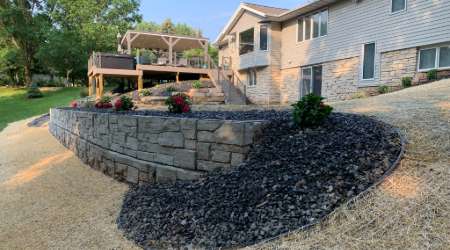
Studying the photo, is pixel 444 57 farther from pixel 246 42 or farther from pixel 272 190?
pixel 246 42

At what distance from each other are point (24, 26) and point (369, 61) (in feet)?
95.6

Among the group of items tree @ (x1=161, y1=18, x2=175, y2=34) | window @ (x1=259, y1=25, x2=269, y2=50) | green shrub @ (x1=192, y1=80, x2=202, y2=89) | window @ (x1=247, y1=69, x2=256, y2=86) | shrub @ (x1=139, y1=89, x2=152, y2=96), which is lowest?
shrub @ (x1=139, y1=89, x2=152, y2=96)

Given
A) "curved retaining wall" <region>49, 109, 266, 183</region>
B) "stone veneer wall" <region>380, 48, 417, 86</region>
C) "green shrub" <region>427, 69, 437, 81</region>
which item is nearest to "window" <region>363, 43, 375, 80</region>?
"stone veneer wall" <region>380, 48, 417, 86</region>

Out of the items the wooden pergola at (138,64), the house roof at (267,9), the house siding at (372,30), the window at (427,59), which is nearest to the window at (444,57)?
the window at (427,59)

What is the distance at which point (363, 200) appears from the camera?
2.90 metres

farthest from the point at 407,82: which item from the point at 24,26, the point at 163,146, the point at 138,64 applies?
the point at 24,26

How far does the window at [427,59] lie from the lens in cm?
961

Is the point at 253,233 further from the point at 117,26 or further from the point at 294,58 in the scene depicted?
the point at 117,26

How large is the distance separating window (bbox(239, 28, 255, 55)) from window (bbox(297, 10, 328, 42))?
3.77 meters

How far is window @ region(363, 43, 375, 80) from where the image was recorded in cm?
1146

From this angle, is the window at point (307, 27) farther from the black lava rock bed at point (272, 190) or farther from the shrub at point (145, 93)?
the black lava rock bed at point (272, 190)

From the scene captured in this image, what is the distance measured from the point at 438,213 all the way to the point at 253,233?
152 centimetres

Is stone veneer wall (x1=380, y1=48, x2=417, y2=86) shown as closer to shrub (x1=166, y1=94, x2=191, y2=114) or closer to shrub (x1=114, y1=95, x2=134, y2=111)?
shrub (x1=166, y1=94, x2=191, y2=114)

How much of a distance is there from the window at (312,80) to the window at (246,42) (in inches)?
180
